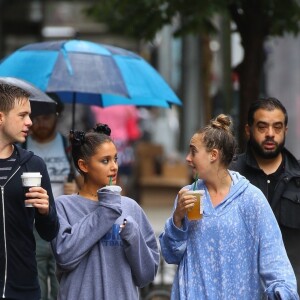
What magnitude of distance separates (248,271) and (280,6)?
17.7ft

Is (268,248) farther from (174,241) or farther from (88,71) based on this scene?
(88,71)

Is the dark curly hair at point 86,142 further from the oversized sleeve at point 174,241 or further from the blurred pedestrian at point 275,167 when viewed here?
the blurred pedestrian at point 275,167

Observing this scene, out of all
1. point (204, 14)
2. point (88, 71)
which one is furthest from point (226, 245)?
point (204, 14)

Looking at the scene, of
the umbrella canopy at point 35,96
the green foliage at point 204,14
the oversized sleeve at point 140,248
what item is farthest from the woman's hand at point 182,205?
the green foliage at point 204,14

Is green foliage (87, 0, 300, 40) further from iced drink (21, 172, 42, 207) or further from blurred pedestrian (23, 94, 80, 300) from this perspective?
iced drink (21, 172, 42, 207)

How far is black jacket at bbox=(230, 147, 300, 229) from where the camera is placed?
688 cm

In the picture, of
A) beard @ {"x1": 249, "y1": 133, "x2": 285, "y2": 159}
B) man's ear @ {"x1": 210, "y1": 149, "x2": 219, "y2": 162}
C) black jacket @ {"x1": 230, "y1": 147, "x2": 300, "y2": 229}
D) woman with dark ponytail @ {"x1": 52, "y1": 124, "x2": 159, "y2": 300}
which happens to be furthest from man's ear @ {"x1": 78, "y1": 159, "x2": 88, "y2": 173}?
beard @ {"x1": 249, "y1": 133, "x2": 285, "y2": 159}

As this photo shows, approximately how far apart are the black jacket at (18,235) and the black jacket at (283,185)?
167cm

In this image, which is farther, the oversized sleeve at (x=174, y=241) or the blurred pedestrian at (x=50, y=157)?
the blurred pedestrian at (x=50, y=157)

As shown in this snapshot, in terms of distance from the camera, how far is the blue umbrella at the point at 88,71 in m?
8.34

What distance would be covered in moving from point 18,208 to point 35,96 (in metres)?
1.54

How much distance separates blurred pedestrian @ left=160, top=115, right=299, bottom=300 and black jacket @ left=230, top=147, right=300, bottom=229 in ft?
2.90

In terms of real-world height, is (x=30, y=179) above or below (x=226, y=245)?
above

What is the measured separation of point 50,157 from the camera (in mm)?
8875
